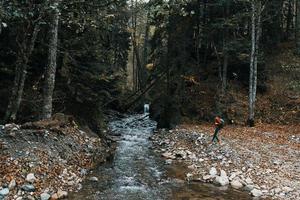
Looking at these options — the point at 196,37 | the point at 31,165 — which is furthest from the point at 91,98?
the point at 196,37

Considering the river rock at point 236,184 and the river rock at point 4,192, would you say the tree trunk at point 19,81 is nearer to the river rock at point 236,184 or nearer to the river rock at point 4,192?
the river rock at point 4,192

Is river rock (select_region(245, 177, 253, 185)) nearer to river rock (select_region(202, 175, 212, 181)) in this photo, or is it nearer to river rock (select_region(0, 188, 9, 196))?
river rock (select_region(202, 175, 212, 181))

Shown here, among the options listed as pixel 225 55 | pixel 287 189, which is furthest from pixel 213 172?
pixel 225 55

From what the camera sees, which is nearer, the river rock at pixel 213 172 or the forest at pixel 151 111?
→ the forest at pixel 151 111

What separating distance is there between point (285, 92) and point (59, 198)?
2254cm

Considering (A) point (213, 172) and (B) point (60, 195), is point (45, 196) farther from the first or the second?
(A) point (213, 172)

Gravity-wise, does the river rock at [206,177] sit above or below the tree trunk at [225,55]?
below

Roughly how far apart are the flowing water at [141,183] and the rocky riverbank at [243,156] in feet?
2.33

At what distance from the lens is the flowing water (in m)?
12.5

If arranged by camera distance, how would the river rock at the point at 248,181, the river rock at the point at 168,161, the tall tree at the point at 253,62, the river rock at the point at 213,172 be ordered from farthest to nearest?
the tall tree at the point at 253,62
the river rock at the point at 168,161
the river rock at the point at 213,172
the river rock at the point at 248,181

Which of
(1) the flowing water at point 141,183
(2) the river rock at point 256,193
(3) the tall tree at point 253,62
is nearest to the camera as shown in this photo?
(1) the flowing water at point 141,183

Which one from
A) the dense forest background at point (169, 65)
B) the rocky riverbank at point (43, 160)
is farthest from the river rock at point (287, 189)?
the dense forest background at point (169, 65)

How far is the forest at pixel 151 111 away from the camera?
12875 millimetres

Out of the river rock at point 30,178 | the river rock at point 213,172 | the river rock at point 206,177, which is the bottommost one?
the river rock at point 206,177
